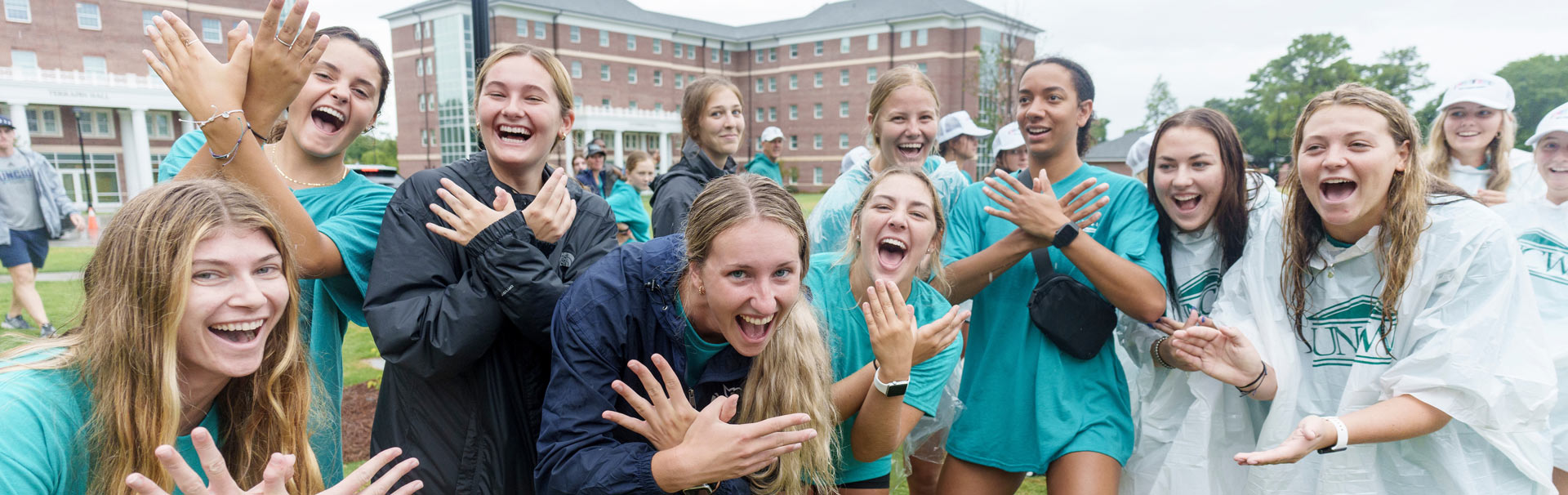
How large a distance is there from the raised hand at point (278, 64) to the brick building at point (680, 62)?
46668 mm

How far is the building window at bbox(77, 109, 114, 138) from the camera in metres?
34.5

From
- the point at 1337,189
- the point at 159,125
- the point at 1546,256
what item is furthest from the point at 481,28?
the point at 159,125

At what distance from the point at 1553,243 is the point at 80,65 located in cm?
4466

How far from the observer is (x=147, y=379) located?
1.78 meters

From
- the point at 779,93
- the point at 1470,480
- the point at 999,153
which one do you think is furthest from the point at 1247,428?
the point at 779,93

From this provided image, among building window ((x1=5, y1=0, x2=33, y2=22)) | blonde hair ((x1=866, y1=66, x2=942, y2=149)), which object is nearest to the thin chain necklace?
blonde hair ((x1=866, y1=66, x2=942, y2=149))

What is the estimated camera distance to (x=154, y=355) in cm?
177

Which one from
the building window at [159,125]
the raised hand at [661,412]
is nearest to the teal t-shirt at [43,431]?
the raised hand at [661,412]

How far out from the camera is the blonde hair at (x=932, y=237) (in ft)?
→ 10.2

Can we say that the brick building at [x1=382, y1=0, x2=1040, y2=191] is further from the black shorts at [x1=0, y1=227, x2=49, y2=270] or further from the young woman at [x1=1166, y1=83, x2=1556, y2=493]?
the young woman at [x1=1166, y1=83, x2=1556, y2=493]

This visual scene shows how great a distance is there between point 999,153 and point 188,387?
26.3 feet

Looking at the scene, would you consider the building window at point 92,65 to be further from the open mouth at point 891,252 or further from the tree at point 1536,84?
the tree at point 1536,84

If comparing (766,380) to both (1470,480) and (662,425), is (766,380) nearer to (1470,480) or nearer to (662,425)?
(662,425)

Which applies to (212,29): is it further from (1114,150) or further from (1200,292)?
(1114,150)
